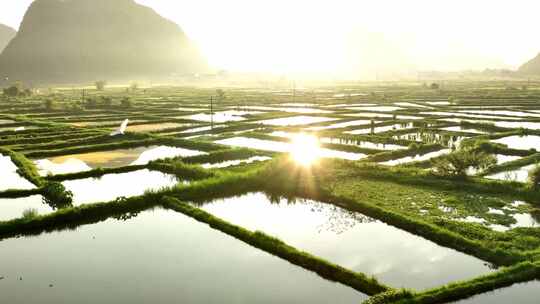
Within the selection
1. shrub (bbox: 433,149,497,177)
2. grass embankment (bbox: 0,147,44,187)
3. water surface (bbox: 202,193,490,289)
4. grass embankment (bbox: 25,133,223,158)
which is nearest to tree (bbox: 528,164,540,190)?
shrub (bbox: 433,149,497,177)

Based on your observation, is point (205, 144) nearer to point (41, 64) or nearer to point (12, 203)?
point (12, 203)

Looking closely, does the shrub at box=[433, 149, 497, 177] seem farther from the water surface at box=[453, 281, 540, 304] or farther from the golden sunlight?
the water surface at box=[453, 281, 540, 304]

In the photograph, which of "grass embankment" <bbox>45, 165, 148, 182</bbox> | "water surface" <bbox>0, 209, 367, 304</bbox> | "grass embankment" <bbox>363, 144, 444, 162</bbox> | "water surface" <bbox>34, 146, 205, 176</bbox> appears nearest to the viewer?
"water surface" <bbox>0, 209, 367, 304</bbox>

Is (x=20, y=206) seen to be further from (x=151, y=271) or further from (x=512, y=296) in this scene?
(x=512, y=296)

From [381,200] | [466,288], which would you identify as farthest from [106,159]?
[466,288]

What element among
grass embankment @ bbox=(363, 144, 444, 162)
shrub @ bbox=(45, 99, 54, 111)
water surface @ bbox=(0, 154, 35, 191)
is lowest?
water surface @ bbox=(0, 154, 35, 191)

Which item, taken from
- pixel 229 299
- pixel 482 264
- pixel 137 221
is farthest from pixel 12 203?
pixel 482 264
